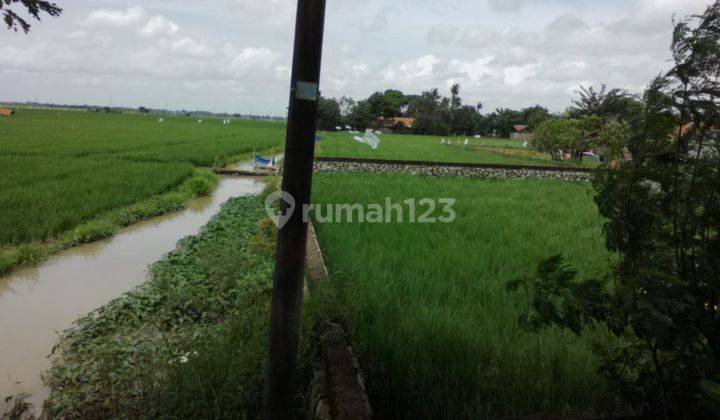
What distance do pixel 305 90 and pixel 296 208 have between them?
44 cm

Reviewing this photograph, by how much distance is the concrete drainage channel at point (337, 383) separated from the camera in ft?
6.20

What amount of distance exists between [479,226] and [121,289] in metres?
4.48

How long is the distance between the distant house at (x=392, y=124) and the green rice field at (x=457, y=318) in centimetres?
5370

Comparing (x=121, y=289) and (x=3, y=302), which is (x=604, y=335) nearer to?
(x=121, y=289)

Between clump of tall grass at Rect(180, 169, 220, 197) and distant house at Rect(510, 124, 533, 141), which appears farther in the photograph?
distant house at Rect(510, 124, 533, 141)

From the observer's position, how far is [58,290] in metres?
5.09

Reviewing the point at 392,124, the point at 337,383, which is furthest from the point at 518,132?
the point at 337,383

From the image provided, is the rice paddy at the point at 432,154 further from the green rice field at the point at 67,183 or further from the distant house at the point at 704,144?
the distant house at the point at 704,144

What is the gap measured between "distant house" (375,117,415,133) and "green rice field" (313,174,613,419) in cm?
5370

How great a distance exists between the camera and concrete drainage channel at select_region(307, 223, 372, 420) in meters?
1.89

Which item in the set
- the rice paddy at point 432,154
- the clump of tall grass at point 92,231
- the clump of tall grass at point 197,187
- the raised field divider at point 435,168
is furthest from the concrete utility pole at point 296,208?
the rice paddy at point 432,154

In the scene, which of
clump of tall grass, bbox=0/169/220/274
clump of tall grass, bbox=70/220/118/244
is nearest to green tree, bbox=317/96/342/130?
clump of tall grass, bbox=0/169/220/274

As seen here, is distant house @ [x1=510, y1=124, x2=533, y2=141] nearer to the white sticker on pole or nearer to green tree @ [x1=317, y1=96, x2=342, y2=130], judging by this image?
green tree @ [x1=317, y1=96, x2=342, y2=130]

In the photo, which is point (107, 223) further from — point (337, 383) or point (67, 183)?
point (337, 383)
